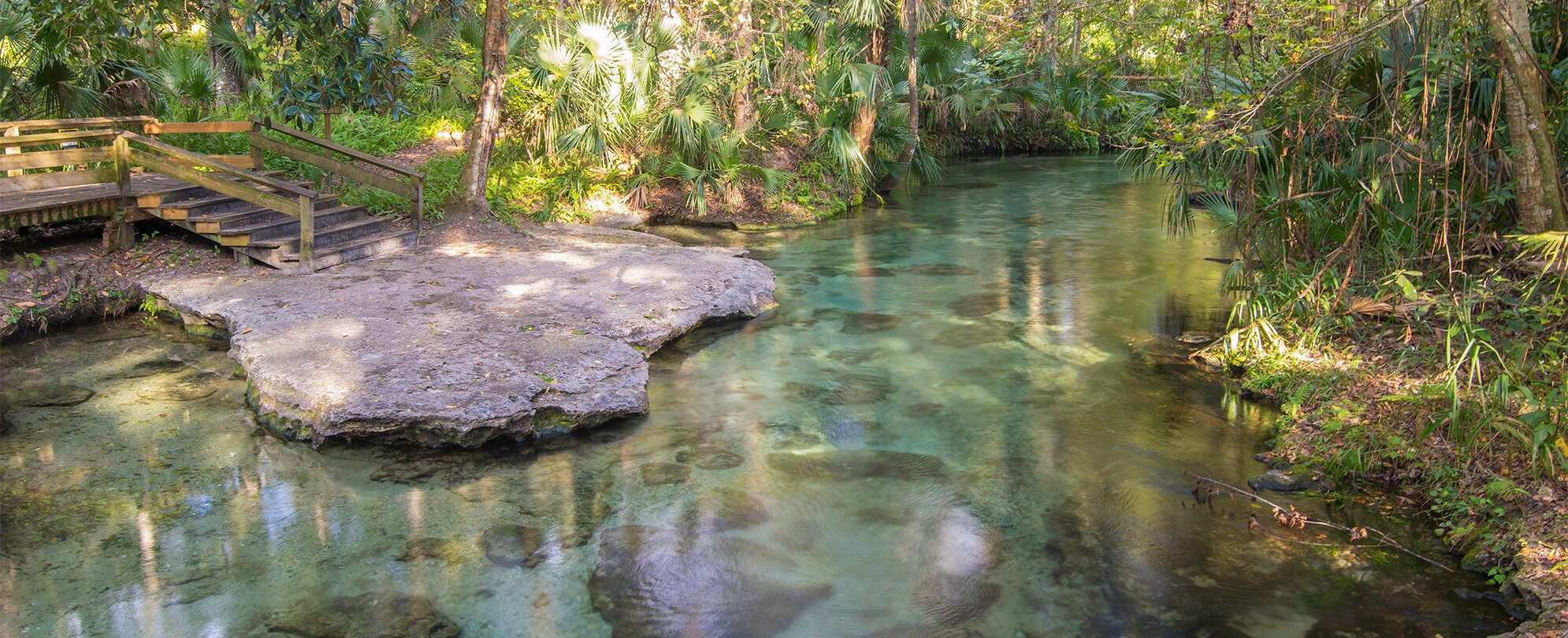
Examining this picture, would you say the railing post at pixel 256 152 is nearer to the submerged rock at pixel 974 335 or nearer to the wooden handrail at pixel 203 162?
the wooden handrail at pixel 203 162

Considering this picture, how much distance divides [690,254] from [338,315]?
13.5ft

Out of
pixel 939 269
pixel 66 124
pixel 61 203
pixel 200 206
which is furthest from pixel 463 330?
pixel 939 269

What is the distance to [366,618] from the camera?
187 inches

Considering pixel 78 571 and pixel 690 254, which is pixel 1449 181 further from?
pixel 78 571

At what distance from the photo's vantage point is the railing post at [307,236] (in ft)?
31.4

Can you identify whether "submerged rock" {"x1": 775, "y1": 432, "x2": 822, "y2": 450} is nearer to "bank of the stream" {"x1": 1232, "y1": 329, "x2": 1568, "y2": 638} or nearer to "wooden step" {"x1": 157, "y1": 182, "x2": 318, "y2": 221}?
"bank of the stream" {"x1": 1232, "y1": 329, "x2": 1568, "y2": 638}

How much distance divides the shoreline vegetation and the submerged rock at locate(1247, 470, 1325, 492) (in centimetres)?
9

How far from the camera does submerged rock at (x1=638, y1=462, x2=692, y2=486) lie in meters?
6.26

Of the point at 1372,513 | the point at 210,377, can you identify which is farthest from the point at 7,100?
the point at 1372,513

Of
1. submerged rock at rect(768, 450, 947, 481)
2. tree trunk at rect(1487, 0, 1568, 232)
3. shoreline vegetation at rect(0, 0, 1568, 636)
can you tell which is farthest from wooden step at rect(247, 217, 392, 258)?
tree trunk at rect(1487, 0, 1568, 232)

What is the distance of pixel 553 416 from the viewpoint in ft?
22.4

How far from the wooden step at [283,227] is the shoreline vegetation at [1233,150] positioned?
16.0 inches

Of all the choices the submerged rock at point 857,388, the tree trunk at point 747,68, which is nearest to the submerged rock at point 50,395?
the submerged rock at point 857,388

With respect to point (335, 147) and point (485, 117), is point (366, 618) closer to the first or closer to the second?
point (335, 147)
